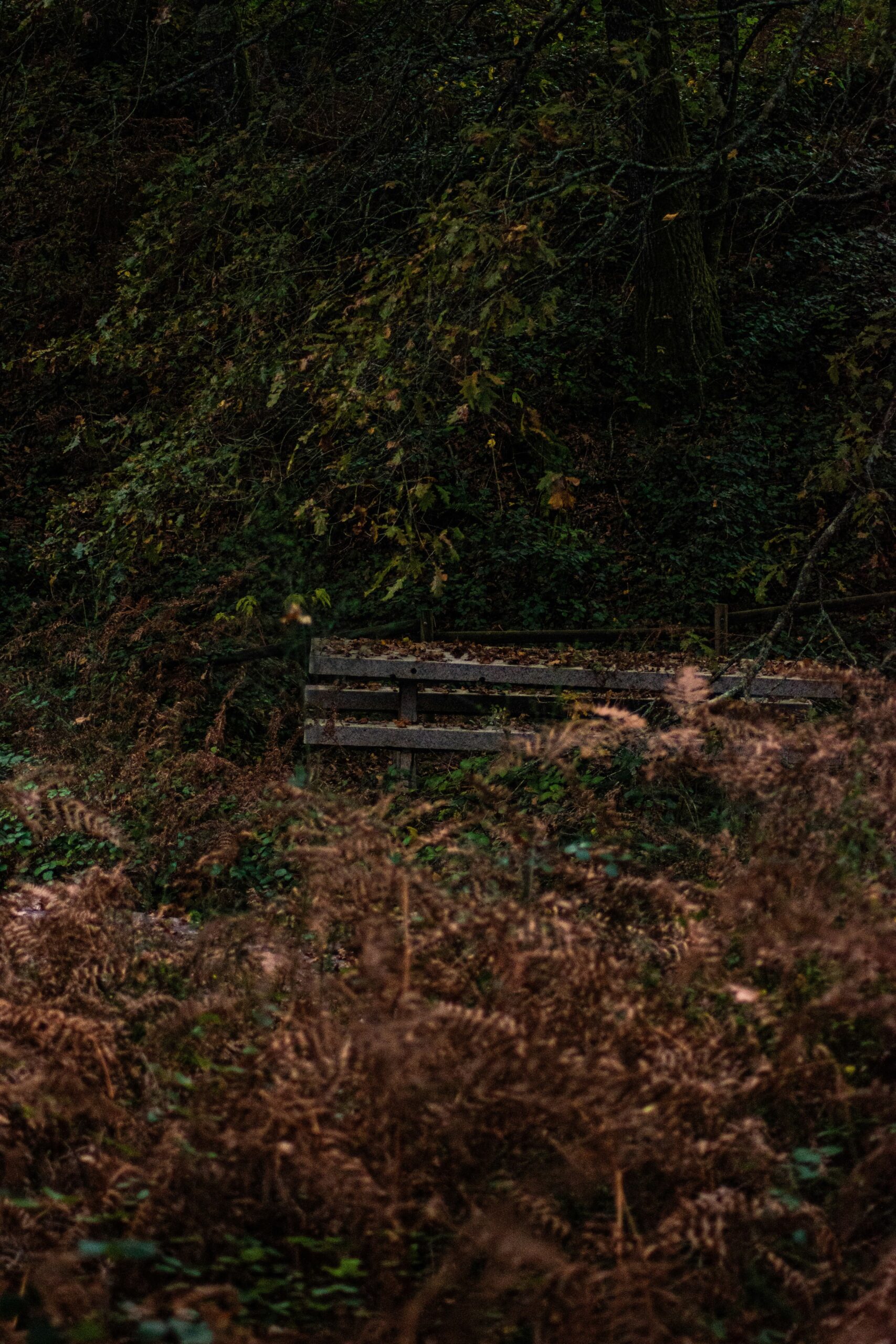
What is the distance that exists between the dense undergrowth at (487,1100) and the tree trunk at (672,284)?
30.3 ft

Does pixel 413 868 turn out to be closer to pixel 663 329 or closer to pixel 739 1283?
pixel 739 1283

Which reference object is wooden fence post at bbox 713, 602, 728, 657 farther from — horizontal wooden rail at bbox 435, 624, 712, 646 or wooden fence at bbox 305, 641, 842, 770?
wooden fence at bbox 305, 641, 842, 770

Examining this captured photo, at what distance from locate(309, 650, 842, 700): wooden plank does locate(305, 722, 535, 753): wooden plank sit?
37cm

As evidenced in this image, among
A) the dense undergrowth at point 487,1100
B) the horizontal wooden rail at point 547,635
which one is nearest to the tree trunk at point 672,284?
the horizontal wooden rail at point 547,635

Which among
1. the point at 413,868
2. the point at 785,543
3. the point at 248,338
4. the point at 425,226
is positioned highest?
the point at 425,226

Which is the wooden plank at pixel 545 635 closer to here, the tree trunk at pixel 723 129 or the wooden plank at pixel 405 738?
the wooden plank at pixel 405 738

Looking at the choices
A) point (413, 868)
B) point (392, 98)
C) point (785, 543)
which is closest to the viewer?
point (413, 868)

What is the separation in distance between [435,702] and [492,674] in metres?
0.53

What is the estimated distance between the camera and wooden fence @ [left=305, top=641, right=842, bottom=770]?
8203 millimetres

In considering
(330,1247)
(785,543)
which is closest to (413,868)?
(330,1247)

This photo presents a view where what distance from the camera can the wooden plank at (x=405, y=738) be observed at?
817cm

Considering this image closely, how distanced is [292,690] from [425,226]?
14.4ft

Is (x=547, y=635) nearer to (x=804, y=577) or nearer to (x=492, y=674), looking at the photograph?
(x=492, y=674)

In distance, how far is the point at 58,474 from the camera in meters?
14.0
